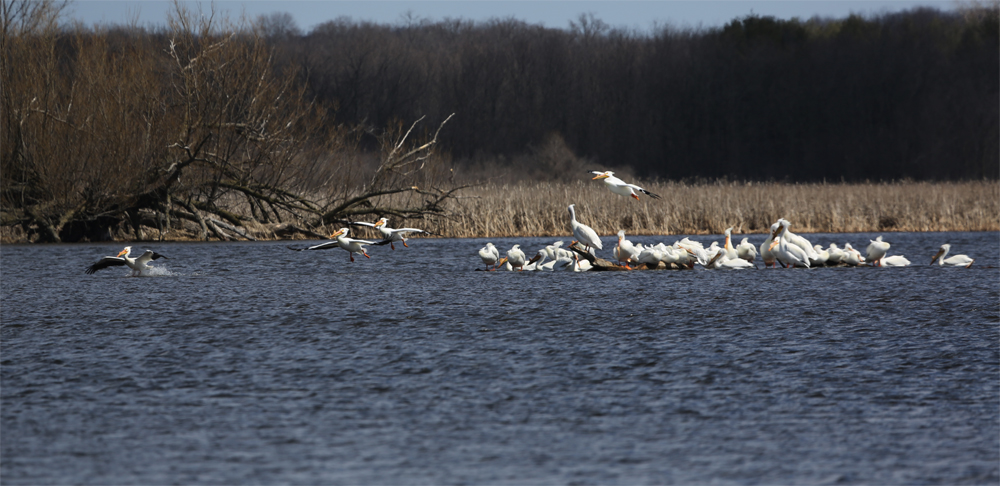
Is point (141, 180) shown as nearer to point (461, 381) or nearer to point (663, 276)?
point (663, 276)

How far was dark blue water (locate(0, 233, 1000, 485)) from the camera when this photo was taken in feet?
15.2

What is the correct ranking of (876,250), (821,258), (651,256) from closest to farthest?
(651,256), (876,250), (821,258)

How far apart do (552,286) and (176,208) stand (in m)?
13.3

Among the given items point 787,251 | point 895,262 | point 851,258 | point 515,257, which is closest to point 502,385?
point 515,257

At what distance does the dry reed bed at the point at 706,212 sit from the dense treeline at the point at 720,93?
3591cm

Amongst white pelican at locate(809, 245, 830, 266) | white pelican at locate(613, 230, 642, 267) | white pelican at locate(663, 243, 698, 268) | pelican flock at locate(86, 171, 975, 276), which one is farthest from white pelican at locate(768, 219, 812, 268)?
white pelican at locate(613, 230, 642, 267)

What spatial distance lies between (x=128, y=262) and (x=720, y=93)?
56661mm

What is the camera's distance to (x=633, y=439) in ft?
16.6

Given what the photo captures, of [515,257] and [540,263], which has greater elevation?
[515,257]

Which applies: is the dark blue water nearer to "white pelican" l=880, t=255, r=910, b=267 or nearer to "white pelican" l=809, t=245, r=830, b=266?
"white pelican" l=880, t=255, r=910, b=267

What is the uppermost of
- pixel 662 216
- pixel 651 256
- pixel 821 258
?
pixel 662 216

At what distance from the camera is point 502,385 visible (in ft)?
21.1

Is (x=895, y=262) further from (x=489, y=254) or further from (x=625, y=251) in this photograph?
(x=489, y=254)

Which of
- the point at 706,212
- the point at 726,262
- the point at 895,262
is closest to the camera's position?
the point at 726,262
